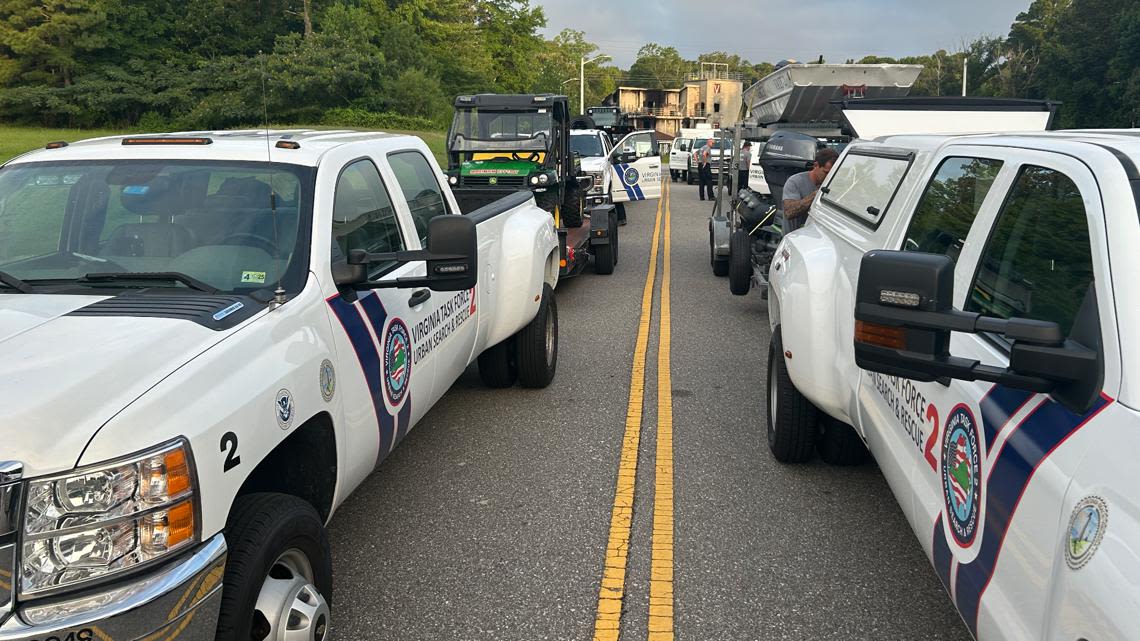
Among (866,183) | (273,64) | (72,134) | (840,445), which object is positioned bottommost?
(840,445)

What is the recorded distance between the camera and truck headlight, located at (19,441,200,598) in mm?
2250

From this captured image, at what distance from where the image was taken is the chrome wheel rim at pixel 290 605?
9.29 feet

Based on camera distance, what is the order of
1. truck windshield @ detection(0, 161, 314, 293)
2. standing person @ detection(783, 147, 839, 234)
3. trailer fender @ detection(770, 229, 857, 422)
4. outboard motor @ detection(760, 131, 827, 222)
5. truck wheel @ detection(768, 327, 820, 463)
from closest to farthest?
truck windshield @ detection(0, 161, 314, 293), trailer fender @ detection(770, 229, 857, 422), truck wheel @ detection(768, 327, 820, 463), standing person @ detection(783, 147, 839, 234), outboard motor @ detection(760, 131, 827, 222)

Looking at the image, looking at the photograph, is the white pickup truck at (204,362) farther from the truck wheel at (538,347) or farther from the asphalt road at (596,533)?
the truck wheel at (538,347)

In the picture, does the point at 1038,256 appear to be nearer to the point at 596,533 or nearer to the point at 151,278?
the point at 596,533

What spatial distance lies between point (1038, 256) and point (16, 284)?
11.4 feet

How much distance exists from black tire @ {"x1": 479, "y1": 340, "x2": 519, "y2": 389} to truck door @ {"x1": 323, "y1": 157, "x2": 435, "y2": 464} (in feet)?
6.66

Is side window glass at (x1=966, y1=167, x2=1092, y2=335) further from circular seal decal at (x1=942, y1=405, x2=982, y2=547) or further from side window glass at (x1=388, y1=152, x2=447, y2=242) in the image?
side window glass at (x1=388, y1=152, x2=447, y2=242)

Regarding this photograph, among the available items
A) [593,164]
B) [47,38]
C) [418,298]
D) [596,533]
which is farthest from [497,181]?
[47,38]

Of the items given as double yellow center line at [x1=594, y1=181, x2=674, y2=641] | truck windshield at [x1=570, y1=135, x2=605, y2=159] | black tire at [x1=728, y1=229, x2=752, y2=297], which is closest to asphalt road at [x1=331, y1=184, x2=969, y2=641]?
double yellow center line at [x1=594, y1=181, x2=674, y2=641]

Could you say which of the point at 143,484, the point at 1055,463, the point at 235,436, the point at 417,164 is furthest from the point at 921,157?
the point at 143,484

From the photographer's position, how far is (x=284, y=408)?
119 inches

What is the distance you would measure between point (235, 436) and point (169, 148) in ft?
6.14

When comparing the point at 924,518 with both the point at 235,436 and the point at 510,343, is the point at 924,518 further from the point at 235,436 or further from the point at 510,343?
the point at 510,343
